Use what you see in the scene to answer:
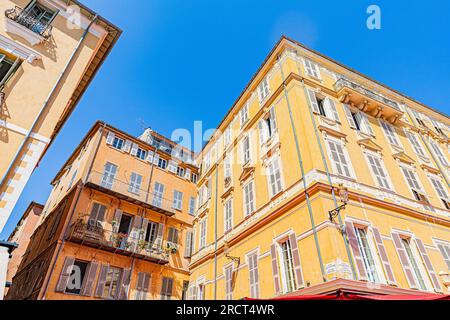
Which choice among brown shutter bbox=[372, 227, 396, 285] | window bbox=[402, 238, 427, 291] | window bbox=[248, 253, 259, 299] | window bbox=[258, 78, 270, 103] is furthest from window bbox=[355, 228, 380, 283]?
window bbox=[258, 78, 270, 103]

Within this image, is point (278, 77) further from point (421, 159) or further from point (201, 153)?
point (201, 153)

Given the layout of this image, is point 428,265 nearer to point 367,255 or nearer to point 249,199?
point 367,255

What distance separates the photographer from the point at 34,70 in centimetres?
892

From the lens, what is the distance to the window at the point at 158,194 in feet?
64.8

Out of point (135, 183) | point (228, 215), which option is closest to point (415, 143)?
point (228, 215)

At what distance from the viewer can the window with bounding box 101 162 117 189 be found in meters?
18.1

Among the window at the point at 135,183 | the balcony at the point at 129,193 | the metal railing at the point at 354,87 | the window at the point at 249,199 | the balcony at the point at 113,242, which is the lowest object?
the balcony at the point at 113,242

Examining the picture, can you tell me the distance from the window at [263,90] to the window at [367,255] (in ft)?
30.2

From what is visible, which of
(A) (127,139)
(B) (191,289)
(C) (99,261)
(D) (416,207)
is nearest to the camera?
(D) (416,207)

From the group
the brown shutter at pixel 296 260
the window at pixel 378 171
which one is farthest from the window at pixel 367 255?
the window at pixel 378 171

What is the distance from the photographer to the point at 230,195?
15984mm

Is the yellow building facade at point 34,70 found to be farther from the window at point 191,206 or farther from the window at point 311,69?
the window at point 191,206
